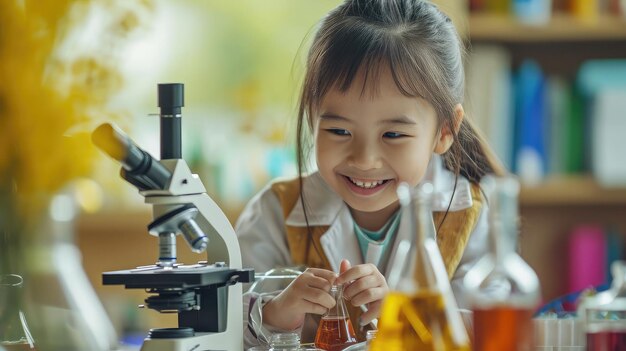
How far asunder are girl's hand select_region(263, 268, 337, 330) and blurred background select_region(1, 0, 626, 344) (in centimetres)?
114

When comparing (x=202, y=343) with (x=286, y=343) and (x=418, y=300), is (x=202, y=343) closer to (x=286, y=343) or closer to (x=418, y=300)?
(x=286, y=343)

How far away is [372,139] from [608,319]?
Result: 606 millimetres

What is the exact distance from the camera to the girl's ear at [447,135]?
64.2 inches

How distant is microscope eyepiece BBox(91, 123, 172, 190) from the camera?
3.18ft

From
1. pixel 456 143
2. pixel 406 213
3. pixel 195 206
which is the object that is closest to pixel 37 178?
pixel 195 206

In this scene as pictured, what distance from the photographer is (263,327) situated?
4.64 feet

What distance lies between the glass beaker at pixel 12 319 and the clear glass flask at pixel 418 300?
342 mm

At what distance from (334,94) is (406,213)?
0.69 metres

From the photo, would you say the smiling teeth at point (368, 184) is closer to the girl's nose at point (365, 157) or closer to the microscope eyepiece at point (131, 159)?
the girl's nose at point (365, 157)

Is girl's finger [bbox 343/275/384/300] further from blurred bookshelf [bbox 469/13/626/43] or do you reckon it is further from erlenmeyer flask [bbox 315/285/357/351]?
blurred bookshelf [bbox 469/13/626/43]

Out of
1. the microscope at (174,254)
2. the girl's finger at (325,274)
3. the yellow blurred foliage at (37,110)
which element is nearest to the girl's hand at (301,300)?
the girl's finger at (325,274)

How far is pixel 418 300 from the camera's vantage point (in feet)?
2.77

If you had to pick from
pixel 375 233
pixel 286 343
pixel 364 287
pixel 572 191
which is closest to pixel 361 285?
pixel 364 287

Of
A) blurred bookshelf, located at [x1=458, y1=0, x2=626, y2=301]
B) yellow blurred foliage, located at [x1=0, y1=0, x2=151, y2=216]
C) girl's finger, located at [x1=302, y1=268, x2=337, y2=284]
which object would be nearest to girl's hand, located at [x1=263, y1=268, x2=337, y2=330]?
girl's finger, located at [x1=302, y1=268, x2=337, y2=284]
